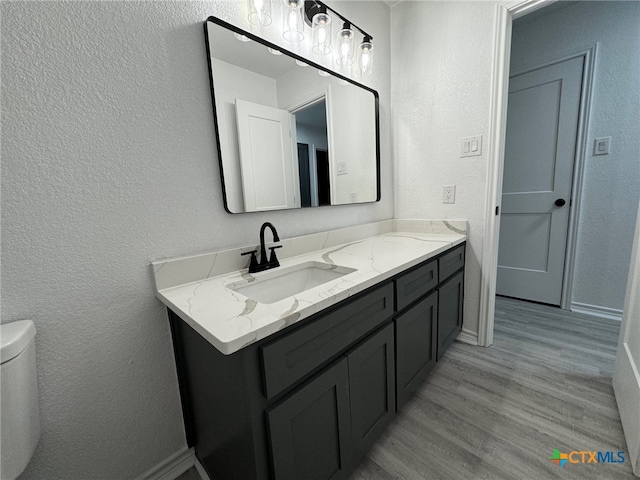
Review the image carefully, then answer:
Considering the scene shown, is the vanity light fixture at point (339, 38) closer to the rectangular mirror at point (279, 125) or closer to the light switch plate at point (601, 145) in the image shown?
the rectangular mirror at point (279, 125)

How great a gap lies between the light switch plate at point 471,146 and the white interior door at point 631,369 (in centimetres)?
79

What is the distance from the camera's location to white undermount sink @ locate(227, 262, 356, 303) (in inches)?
42.1

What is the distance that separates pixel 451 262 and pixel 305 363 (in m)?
1.19

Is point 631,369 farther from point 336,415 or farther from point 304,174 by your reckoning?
point 304,174

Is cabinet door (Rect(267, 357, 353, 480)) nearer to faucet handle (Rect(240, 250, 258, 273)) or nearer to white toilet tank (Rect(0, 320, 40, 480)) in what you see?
faucet handle (Rect(240, 250, 258, 273))

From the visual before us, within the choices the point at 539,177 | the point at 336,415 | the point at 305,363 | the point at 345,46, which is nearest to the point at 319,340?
the point at 305,363

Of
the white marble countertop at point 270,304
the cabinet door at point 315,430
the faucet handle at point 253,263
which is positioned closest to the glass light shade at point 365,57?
the white marble countertop at point 270,304

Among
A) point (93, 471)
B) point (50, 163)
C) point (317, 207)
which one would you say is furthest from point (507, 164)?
point (93, 471)

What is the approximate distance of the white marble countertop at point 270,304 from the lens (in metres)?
0.64

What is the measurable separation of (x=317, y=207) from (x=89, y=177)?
0.98 meters

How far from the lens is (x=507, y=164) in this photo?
2.47 m

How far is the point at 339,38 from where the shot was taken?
5.06 ft

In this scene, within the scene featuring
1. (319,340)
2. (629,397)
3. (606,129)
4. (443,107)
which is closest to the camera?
(319,340)


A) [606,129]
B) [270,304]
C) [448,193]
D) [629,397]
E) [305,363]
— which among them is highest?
[606,129]
